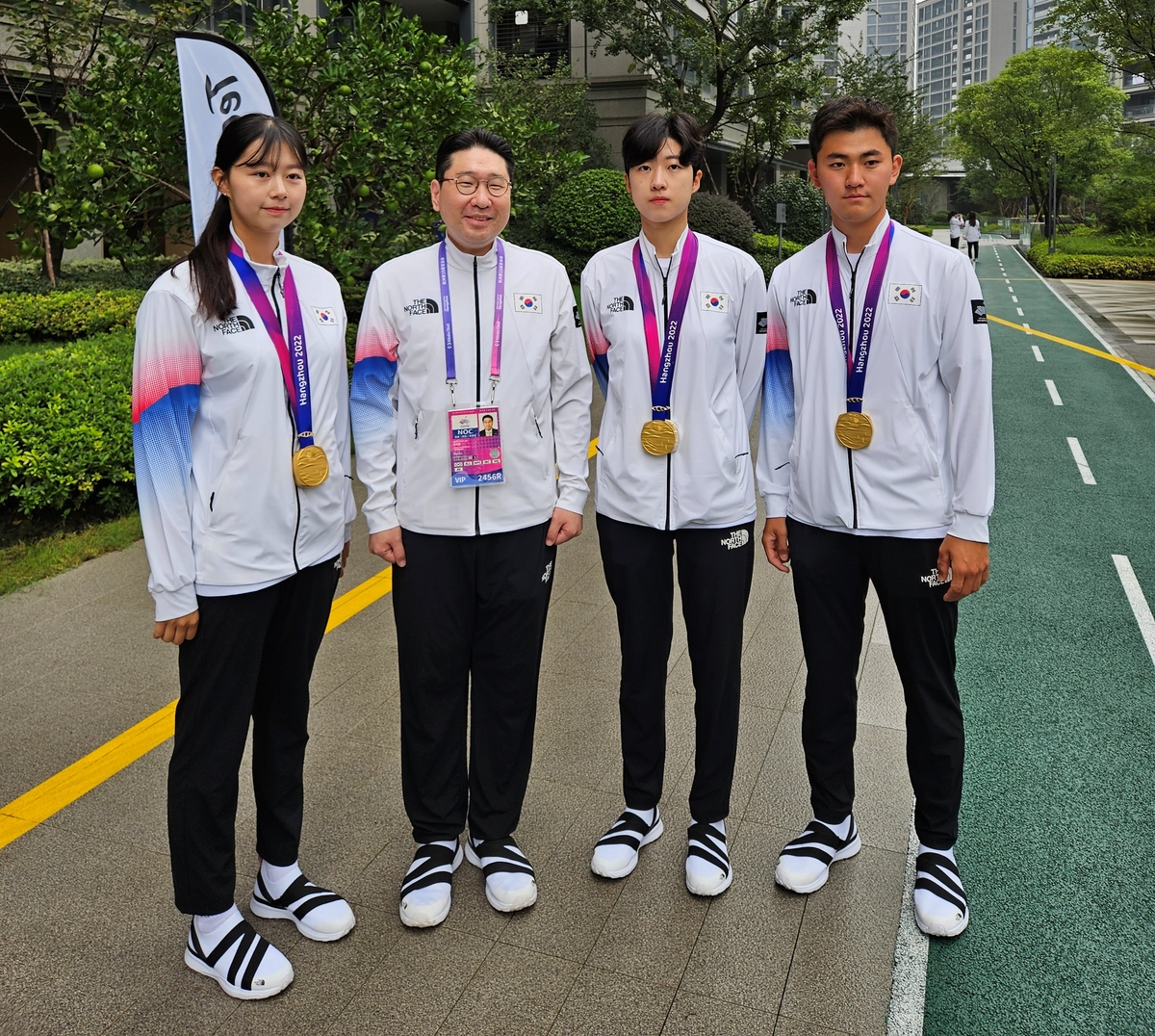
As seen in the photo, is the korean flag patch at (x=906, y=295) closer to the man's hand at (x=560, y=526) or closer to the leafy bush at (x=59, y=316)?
the man's hand at (x=560, y=526)

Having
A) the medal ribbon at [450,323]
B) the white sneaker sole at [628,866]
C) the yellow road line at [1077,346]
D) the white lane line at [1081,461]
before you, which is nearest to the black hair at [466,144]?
the medal ribbon at [450,323]

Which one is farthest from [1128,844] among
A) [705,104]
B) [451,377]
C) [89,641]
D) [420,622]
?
[705,104]

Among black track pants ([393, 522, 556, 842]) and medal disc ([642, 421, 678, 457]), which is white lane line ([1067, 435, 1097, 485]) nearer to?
medal disc ([642, 421, 678, 457])

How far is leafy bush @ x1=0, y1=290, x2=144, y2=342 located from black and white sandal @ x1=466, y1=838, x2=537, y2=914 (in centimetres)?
859

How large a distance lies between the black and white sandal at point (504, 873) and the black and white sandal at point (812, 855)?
0.77 meters

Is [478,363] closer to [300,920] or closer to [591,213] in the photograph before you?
[300,920]

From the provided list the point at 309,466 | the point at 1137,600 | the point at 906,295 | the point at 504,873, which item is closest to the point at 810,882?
the point at 504,873

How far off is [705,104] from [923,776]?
2629 centimetres

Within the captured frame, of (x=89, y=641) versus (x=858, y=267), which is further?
(x=89, y=641)

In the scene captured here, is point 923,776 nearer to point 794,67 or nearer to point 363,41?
point 363,41

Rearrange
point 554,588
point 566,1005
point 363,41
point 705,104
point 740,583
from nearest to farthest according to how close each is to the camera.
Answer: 1. point 566,1005
2. point 740,583
3. point 554,588
4. point 363,41
5. point 705,104

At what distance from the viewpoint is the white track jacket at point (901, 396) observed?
2895 millimetres

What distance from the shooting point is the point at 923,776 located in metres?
3.14

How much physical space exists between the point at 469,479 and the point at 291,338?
62 cm
